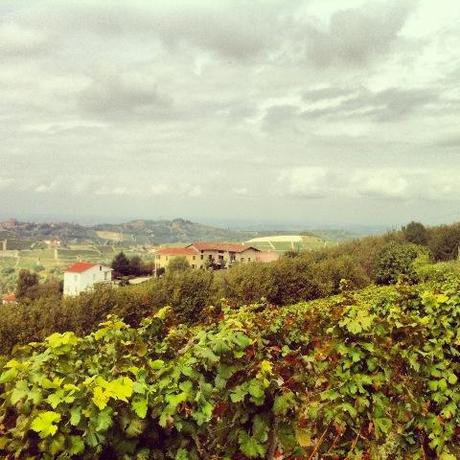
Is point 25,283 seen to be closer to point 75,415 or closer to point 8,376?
point 8,376

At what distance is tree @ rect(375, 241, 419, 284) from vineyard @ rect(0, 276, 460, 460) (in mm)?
48023

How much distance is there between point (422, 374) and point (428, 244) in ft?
219

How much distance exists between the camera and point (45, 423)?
282cm

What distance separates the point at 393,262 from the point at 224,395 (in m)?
53.1

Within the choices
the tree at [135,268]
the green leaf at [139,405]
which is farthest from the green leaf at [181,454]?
the tree at [135,268]

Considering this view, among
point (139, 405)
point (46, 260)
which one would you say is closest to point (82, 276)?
point (139, 405)

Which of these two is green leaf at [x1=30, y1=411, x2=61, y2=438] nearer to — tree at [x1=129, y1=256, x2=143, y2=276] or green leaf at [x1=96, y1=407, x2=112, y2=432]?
green leaf at [x1=96, y1=407, x2=112, y2=432]

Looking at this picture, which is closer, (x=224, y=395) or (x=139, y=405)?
(x=139, y=405)

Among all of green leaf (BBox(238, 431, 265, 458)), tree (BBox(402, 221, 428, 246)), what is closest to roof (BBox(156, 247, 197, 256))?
tree (BBox(402, 221, 428, 246))

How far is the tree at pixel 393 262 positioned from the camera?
5192cm

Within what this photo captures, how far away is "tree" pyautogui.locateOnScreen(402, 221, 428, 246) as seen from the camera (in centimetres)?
6838

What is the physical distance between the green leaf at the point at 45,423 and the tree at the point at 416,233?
7077cm

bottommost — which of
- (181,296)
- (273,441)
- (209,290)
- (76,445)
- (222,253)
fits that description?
(222,253)

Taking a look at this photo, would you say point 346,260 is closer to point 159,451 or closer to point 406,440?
point 406,440
